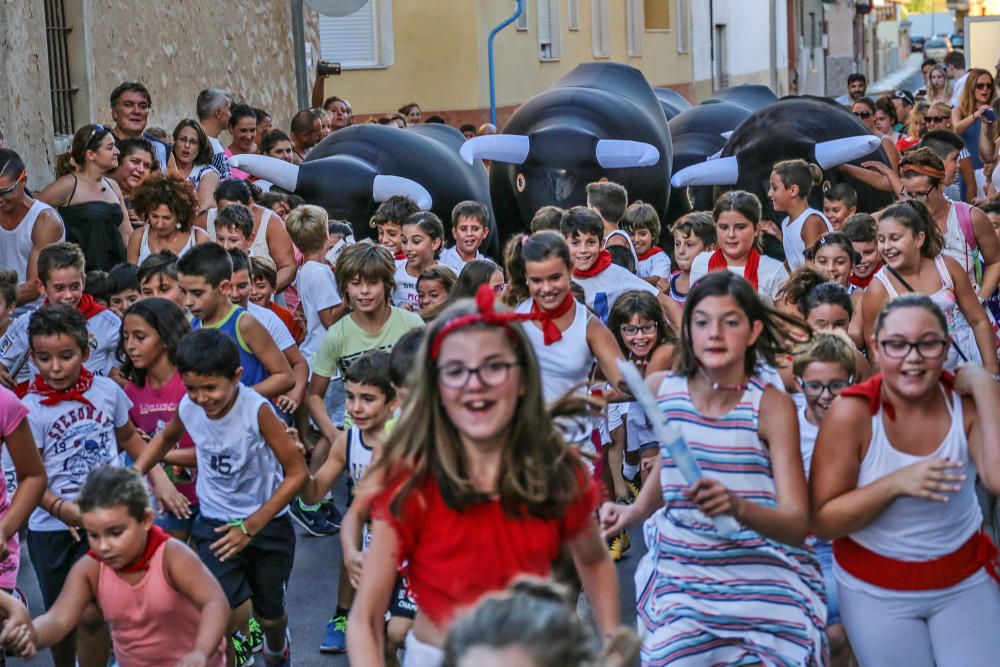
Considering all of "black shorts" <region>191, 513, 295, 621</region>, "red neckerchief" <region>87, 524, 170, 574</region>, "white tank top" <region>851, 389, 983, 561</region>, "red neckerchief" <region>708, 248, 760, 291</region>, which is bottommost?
"black shorts" <region>191, 513, 295, 621</region>

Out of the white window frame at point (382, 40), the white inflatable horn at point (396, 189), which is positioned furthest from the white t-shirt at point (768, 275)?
the white window frame at point (382, 40)

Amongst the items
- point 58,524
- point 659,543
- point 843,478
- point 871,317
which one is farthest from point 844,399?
point 58,524

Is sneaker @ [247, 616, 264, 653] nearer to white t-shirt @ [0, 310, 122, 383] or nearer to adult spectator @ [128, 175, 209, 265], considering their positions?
white t-shirt @ [0, 310, 122, 383]

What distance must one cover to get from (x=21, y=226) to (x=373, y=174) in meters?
4.35

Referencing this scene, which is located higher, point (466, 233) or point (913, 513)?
point (466, 233)

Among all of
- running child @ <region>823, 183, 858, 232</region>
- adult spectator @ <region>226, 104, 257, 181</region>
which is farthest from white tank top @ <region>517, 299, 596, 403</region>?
adult spectator @ <region>226, 104, 257, 181</region>

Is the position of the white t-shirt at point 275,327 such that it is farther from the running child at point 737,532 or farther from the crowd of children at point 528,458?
the running child at point 737,532

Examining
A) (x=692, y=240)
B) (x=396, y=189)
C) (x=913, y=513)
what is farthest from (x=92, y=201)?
(x=913, y=513)

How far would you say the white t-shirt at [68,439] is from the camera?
19.9 ft

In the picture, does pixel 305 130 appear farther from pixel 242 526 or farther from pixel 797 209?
pixel 242 526

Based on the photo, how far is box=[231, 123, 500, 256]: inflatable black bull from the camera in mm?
12883

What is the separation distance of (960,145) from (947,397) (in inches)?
300

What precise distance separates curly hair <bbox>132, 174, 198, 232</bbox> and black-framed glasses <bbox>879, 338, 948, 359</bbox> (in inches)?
216

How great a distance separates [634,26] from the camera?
1473 inches
